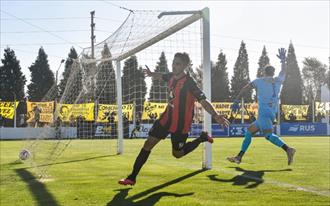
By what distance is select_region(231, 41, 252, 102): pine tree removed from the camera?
69.3 metres

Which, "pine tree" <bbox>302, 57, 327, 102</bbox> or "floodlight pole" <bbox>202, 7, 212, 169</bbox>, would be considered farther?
"pine tree" <bbox>302, 57, 327, 102</bbox>

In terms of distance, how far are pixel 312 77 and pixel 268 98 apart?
81.6 meters

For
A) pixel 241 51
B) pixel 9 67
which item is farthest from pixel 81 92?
pixel 241 51

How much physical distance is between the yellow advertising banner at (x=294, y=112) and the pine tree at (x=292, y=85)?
2132 cm

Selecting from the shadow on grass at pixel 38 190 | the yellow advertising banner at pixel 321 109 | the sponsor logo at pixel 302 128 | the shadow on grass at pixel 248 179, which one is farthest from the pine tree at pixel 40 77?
the shadow on grass at pixel 248 179

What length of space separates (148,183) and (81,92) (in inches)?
253

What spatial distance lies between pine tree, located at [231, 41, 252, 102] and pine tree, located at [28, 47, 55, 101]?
2564 centimetres

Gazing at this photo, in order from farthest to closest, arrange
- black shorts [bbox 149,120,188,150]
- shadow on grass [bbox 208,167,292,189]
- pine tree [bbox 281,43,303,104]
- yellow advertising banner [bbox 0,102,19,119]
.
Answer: pine tree [bbox 281,43,303,104], yellow advertising banner [bbox 0,102,19,119], shadow on grass [bbox 208,167,292,189], black shorts [bbox 149,120,188,150]

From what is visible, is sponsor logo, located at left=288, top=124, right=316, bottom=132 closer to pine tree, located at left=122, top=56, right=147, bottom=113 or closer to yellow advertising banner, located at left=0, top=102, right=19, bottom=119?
pine tree, located at left=122, top=56, right=147, bottom=113

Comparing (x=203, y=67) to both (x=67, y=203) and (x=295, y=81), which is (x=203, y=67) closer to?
(x=67, y=203)

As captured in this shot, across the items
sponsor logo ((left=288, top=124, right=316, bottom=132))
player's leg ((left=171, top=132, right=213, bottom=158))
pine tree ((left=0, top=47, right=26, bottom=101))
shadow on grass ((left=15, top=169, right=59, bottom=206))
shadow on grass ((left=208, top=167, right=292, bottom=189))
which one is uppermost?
pine tree ((left=0, top=47, right=26, bottom=101))

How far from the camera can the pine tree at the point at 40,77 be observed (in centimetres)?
6169

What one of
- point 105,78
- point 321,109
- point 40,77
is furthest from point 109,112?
point 40,77

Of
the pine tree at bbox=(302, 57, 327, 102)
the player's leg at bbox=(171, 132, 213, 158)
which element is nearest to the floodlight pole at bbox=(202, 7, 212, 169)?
the player's leg at bbox=(171, 132, 213, 158)
